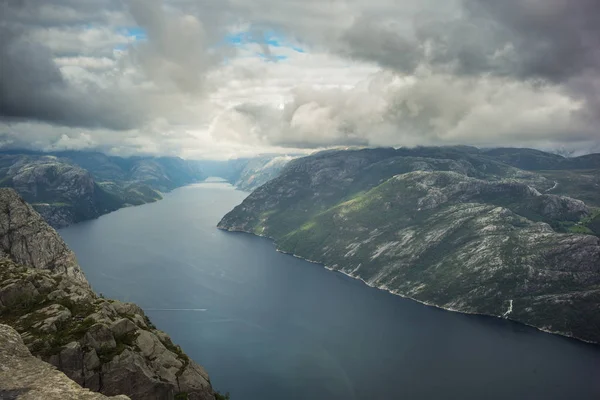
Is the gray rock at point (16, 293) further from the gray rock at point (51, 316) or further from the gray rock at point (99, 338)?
the gray rock at point (99, 338)

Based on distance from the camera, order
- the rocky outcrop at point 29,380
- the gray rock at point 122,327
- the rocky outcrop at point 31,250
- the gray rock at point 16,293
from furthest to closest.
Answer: the rocky outcrop at point 31,250
the gray rock at point 16,293
the gray rock at point 122,327
the rocky outcrop at point 29,380

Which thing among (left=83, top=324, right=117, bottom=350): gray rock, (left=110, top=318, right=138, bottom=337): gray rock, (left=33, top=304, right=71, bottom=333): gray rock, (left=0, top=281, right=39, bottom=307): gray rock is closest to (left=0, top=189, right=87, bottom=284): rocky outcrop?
(left=0, top=281, right=39, bottom=307): gray rock

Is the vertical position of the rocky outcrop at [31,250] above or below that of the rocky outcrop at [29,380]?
below

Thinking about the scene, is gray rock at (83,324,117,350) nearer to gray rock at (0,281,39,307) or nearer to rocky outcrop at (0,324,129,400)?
gray rock at (0,281,39,307)

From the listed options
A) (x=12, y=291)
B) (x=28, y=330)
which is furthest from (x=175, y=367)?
(x=12, y=291)

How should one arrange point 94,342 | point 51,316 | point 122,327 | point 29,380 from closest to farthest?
point 29,380 < point 94,342 < point 51,316 < point 122,327

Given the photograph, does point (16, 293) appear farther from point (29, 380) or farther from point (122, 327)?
point (29, 380)

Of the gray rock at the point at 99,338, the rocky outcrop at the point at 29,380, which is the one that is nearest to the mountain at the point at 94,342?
the gray rock at the point at 99,338

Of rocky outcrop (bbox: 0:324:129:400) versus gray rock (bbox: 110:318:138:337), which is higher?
rocky outcrop (bbox: 0:324:129:400)

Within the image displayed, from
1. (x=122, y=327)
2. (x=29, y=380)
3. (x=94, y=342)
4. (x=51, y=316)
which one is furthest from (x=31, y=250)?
(x=29, y=380)

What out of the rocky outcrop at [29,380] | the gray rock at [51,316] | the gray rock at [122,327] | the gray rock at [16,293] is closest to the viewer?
the rocky outcrop at [29,380]
